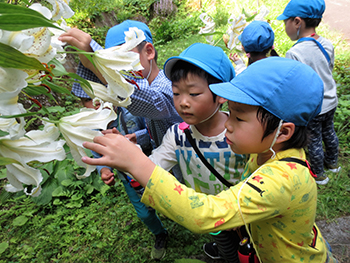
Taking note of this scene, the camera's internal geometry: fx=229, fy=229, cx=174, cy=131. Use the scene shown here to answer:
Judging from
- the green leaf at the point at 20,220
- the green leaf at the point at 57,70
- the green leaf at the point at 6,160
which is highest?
the green leaf at the point at 57,70

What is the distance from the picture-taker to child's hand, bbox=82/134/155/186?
0.58m

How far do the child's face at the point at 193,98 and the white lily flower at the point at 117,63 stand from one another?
399 millimetres

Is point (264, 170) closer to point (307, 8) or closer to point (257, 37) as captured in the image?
point (257, 37)

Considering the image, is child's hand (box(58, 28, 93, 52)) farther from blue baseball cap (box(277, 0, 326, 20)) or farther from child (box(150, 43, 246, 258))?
blue baseball cap (box(277, 0, 326, 20))

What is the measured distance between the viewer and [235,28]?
2.01 meters

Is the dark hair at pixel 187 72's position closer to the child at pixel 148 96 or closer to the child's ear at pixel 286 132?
the child at pixel 148 96

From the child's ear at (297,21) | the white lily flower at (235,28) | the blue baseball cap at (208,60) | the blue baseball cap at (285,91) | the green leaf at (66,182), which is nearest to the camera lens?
the blue baseball cap at (285,91)

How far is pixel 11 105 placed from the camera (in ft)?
1.28

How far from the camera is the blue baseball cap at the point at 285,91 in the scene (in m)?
0.68

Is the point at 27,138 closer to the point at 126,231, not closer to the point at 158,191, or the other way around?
the point at 158,191

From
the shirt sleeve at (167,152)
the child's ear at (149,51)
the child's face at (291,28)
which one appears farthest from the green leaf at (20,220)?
the child's face at (291,28)

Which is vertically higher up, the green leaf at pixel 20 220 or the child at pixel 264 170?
the child at pixel 264 170

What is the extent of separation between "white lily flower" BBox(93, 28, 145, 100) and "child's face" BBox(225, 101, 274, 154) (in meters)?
0.36

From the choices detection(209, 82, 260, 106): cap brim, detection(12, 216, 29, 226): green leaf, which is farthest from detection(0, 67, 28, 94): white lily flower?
detection(12, 216, 29, 226): green leaf
